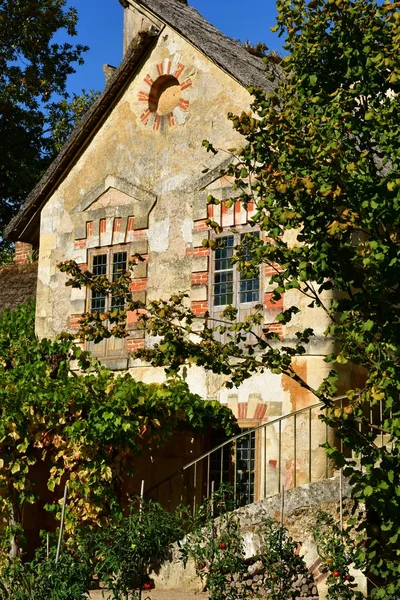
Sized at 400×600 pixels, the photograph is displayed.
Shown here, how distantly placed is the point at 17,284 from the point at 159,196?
4.07 m

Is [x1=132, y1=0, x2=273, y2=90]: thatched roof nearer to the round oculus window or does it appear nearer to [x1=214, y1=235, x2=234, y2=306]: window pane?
the round oculus window

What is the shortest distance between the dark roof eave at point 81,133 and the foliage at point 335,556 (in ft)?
25.2

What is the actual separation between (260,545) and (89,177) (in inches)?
278

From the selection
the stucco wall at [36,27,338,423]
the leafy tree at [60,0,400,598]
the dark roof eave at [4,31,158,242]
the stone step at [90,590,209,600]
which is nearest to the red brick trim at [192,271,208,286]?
the stucco wall at [36,27,338,423]

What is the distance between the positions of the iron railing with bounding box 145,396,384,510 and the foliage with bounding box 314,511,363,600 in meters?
1.54

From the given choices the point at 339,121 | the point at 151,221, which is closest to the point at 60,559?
the point at 339,121

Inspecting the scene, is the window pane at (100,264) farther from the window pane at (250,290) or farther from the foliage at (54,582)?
the foliage at (54,582)

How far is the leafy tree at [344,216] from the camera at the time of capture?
261 inches

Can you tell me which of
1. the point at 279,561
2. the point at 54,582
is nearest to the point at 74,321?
the point at 279,561

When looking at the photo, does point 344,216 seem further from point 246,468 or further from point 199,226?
point 199,226

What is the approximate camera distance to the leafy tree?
6.62 metres

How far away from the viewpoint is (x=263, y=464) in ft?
38.8

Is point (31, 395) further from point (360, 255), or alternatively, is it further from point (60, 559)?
point (360, 255)

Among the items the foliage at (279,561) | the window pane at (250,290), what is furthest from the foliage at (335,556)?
the window pane at (250,290)
